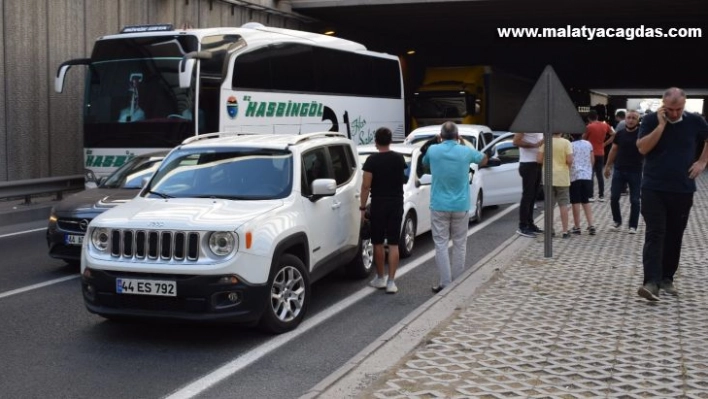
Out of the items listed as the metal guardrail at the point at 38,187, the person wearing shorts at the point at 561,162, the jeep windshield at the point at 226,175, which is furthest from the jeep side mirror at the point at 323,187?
the metal guardrail at the point at 38,187

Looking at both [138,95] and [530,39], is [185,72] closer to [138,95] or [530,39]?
[138,95]

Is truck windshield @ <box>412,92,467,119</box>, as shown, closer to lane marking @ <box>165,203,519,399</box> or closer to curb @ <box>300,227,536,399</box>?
curb @ <box>300,227,536,399</box>

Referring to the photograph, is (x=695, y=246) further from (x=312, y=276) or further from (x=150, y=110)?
(x=150, y=110)

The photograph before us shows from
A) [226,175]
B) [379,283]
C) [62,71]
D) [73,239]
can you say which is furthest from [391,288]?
[62,71]

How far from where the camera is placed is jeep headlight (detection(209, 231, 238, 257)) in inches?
265

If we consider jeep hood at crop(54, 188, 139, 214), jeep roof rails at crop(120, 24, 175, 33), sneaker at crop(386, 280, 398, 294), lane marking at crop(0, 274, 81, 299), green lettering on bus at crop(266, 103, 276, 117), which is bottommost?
lane marking at crop(0, 274, 81, 299)

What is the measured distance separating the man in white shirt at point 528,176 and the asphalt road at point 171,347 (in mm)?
2943

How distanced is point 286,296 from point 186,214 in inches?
42.8

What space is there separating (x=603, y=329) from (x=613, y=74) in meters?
49.8

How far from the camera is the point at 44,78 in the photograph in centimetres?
1914

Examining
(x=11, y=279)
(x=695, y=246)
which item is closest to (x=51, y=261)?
(x=11, y=279)

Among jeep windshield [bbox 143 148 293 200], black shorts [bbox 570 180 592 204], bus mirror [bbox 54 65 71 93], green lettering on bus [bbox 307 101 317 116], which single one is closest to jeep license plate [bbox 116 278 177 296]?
jeep windshield [bbox 143 148 293 200]

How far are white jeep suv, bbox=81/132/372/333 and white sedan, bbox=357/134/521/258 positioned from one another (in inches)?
70.2

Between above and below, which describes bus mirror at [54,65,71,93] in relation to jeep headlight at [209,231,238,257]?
above
